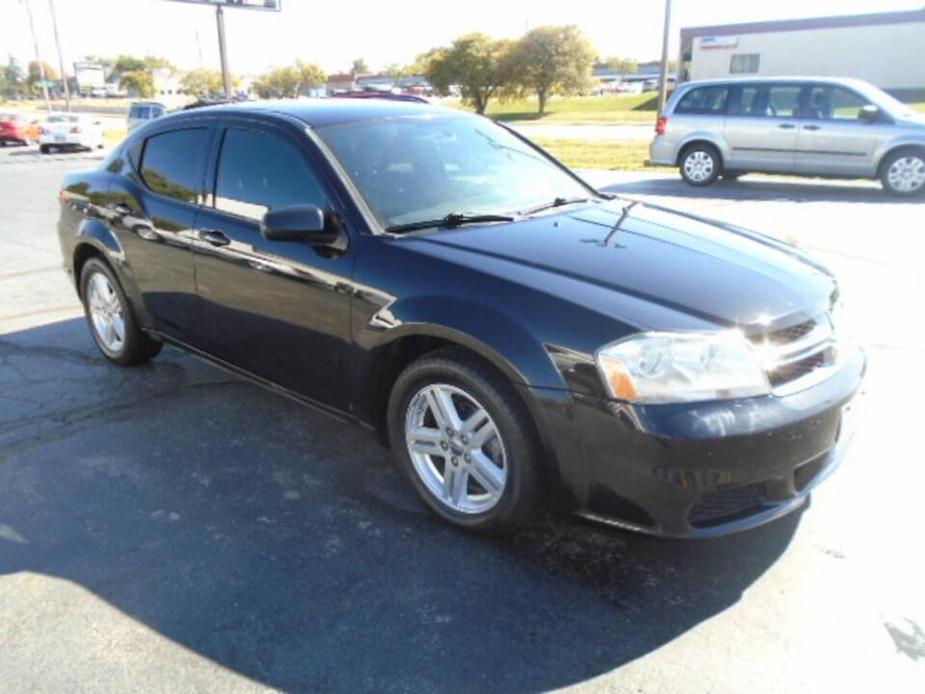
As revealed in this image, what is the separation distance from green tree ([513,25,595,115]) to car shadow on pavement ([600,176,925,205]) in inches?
1602

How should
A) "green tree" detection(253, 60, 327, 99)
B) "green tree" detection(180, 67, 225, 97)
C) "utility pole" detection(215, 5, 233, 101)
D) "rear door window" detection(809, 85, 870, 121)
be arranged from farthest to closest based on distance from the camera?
"green tree" detection(253, 60, 327, 99) < "green tree" detection(180, 67, 225, 97) < "utility pole" detection(215, 5, 233, 101) < "rear door window" detection(809, 85, 870, 121)

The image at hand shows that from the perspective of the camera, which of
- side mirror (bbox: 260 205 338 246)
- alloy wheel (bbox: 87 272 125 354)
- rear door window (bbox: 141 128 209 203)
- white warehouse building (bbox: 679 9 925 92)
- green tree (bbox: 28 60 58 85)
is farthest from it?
green tree (bbox: 28 60 58 85)

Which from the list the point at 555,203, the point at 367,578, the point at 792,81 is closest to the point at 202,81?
the point at 792,81

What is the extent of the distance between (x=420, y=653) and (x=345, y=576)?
0.51 metres

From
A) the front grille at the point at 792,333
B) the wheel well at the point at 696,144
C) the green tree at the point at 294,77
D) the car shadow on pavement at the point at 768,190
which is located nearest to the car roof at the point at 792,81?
the wheel well at the point at 696,144

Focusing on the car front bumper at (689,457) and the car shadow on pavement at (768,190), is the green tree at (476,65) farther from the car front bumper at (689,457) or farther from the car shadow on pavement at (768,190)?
the car front bumper at (689,457)

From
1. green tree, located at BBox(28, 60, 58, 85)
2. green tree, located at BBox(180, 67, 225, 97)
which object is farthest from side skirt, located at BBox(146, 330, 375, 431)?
green tree, located at BBox(28, 60, 58, 85)

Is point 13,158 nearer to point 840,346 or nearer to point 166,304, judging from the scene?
point 166,304

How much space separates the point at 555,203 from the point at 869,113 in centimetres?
1061

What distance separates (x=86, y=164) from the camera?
2119 centimetres

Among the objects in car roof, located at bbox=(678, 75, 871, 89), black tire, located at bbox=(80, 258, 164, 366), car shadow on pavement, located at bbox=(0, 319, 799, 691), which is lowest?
car shadow on pavement, located at bbox=(0, 319, 799, 691)

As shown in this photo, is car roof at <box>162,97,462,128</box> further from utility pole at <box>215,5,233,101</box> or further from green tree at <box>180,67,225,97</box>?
green tree at <box>180,67,225,97</box>

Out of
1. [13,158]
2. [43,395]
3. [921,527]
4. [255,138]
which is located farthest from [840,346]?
[13,158]

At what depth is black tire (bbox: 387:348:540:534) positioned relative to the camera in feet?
8.93
